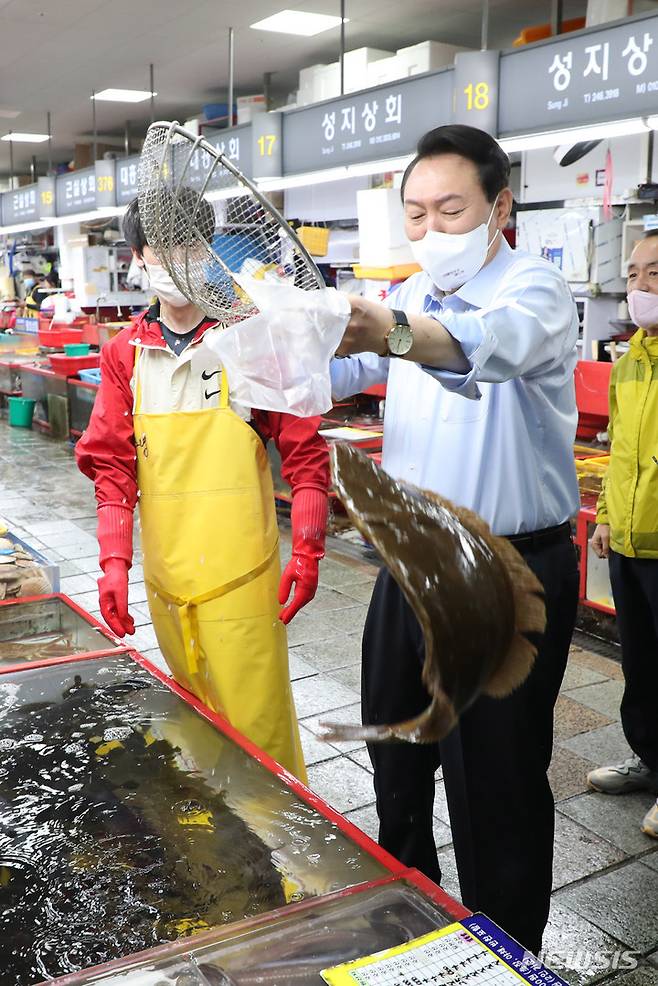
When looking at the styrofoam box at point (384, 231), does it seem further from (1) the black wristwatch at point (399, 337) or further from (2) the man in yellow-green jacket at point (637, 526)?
(1) the black wristwatch at point (399, 337)

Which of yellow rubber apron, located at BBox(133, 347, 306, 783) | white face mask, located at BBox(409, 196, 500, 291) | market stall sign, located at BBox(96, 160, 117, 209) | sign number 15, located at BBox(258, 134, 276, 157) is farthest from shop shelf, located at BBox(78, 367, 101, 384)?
white face mask, located at BBox(409, 196, 500, 291)

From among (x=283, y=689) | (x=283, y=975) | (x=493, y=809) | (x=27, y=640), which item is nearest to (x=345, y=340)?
(x=283, y=975)

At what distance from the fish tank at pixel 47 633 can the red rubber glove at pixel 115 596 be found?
0.07m

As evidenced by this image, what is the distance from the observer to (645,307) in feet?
10.6

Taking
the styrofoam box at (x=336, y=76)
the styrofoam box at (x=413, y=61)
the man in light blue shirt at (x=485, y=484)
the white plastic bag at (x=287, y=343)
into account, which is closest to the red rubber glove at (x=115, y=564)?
the man in light blue shirt at (x=485, y=484)

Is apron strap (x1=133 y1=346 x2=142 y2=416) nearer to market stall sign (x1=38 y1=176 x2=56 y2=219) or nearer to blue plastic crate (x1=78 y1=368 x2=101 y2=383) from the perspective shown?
blue plastic crate (x1=78 y1=368 x2=101 y2=383)

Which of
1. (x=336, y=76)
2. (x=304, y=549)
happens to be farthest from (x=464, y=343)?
(x=336, y=76)

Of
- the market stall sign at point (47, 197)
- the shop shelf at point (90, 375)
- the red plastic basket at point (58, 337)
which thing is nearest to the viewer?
the shop shelf at point (90, 375)

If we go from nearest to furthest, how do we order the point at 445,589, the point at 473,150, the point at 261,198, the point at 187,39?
the point at 445,589 < the point at 261,198 < the point at 473,150 < the point at 187,39

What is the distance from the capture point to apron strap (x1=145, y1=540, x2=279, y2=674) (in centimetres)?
256

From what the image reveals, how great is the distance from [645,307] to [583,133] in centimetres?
158

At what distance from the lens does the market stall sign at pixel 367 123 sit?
17.1ft

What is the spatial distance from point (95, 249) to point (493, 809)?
1446cm

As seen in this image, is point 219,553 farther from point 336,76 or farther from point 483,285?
point 336,76
